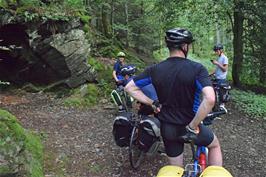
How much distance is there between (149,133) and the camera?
5629 mm

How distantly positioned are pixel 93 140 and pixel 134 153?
189cm

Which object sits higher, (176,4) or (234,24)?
(176,4)

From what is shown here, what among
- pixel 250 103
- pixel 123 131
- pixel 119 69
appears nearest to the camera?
pixel 123 131

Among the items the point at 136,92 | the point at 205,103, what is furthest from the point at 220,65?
the point at 205,103

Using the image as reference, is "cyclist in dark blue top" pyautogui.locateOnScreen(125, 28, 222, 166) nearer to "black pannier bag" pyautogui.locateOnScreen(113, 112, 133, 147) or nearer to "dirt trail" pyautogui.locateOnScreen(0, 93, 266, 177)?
"black pannier bag" pyautogui.locateOnScreen(113, 112, 133, 147)

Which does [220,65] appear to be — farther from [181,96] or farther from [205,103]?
[205,103]

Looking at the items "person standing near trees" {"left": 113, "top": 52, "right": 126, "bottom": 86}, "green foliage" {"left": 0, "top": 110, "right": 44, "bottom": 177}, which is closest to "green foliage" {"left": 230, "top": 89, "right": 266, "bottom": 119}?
"person standing near trees" {"left": 113, "top": 52, "right": 126, "bottom": 86}

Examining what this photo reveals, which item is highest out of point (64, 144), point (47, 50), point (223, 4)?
point (223, 4)

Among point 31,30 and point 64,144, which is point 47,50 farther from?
point 64,144

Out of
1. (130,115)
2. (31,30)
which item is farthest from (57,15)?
(130,115)

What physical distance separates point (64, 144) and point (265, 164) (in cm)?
453

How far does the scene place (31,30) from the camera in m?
11.7

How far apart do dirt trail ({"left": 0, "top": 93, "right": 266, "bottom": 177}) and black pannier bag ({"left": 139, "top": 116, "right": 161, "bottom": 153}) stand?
845mm

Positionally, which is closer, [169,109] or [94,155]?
[169,109]
